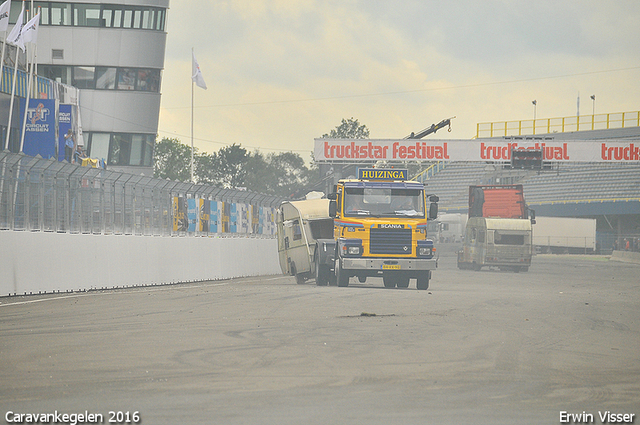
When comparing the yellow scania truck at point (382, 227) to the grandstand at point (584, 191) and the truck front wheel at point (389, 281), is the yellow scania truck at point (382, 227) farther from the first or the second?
the grandstand at point (584, 191)

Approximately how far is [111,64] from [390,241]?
37697 mm

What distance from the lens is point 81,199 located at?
22.0 m

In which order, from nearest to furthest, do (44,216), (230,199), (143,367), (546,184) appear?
(143,367), (44,216), (230,199), (546,184)

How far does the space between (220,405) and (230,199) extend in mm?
25074

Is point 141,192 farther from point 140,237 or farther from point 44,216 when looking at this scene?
point 44,216

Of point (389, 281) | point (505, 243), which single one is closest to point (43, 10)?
point (505, 243)

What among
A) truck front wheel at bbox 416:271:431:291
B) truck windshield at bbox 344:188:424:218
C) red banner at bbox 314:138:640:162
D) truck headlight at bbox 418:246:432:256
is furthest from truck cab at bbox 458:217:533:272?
truck headlight at bbox 418:246:432:256

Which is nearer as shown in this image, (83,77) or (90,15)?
(90,15)

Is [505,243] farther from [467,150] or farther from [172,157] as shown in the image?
[172,157]

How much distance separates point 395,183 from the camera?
2481cm

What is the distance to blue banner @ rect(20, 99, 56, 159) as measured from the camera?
4575 centimetres

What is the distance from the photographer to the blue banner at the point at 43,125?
4575cm

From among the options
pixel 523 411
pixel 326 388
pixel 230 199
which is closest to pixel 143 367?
pixel 326 388

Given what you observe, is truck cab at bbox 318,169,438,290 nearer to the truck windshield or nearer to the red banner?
the truck windshield
